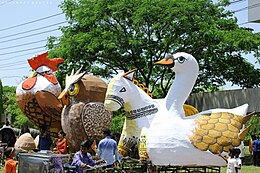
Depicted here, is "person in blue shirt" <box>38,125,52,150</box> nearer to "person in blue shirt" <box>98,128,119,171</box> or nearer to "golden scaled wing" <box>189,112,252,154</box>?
"person in blue shirt" <box>98,128,119,171</box>

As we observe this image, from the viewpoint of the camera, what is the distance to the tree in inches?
821

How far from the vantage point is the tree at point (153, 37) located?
821 inches

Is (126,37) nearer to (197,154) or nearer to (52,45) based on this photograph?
(52,45)

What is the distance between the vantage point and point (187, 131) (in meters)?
11.6

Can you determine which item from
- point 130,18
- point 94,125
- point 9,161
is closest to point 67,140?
point 94,125

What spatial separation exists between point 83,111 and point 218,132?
4.83 m

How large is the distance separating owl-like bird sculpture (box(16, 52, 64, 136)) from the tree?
161 inches

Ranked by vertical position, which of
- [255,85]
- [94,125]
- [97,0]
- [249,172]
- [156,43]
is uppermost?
[97,0]

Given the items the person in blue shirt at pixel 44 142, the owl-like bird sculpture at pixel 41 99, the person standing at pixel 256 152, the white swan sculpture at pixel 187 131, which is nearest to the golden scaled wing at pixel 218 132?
the white swan sculpture at pixel 187 131

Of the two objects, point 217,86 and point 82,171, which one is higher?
point 217,86

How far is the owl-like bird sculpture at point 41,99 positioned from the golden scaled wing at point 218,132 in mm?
6817

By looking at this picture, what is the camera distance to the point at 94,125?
14914 mm

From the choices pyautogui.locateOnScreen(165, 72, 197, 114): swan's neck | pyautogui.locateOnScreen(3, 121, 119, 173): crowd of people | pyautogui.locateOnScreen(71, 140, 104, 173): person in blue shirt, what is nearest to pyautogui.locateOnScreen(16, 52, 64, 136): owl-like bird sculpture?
pyautogui.locateOnScreen(3, 121, 119, 173): crowd of people

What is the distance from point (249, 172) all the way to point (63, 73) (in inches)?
404
